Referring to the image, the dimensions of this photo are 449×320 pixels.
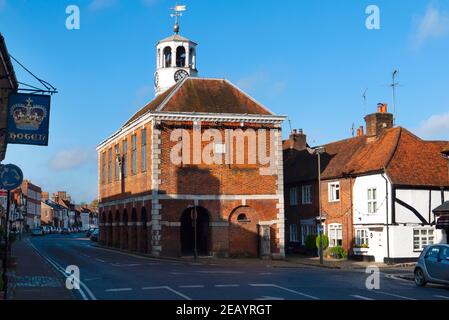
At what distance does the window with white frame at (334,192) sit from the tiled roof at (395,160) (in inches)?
24.4

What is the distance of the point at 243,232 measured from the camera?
141ft

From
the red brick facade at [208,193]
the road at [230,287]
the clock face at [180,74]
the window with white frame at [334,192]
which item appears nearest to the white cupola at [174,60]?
the clock face at [180,74]

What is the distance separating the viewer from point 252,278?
25.4 metres

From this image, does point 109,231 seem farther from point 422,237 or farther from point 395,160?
point 422,237

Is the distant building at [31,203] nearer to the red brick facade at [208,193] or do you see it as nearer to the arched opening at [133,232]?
the arched opening at [133,232]

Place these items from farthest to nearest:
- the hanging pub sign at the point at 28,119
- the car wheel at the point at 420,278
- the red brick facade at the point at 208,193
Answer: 1. the red brick facade at the point at 208,193
2. the car wheel at the point at 420,278
3. the hanging pub sign at the point at 28,119

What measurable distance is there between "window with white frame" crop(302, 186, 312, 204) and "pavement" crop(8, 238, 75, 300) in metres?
22.0

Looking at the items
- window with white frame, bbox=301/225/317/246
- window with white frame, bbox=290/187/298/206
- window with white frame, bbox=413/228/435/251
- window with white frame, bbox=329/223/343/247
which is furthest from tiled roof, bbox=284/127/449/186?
window with white frame, bbox=301/225/317/246

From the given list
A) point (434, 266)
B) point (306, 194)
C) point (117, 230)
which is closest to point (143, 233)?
point (117, 230)

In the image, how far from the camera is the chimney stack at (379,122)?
148ft

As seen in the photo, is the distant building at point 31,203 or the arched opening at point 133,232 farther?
the distant building at point 31,203

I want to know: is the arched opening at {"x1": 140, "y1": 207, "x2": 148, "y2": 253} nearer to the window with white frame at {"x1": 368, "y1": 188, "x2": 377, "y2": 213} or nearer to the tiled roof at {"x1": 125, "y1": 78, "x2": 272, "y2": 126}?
the tiled roof at {"x1": 125, "y1": 78, "x2": 272, "y2": 126}
